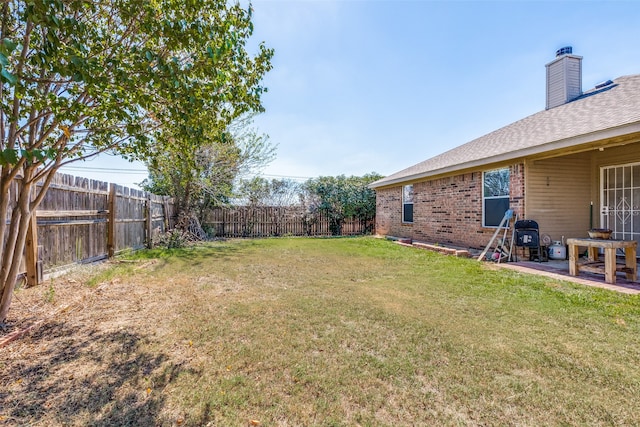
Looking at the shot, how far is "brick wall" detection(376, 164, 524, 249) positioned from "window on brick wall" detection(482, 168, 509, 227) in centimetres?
14

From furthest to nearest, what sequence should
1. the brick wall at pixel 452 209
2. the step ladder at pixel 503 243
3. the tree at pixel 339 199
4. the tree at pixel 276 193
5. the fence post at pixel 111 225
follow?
the tree at pixel 339 199
the tree at pixel 276 193
the brick wall at pixel 452 209
the fence post at pixel 111 225
the step ladder at pixel 503 243

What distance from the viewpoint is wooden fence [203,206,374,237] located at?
14.7 meters

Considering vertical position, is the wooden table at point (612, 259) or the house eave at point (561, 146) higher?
the house eave at point (561, 146)

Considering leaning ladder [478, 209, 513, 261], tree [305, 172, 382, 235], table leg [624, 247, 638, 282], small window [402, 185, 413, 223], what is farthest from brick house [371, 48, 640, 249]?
tree [305, 172, 382, 235]

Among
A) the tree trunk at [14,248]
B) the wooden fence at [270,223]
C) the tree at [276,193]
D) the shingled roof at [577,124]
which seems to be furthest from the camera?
the tree at [276,193]

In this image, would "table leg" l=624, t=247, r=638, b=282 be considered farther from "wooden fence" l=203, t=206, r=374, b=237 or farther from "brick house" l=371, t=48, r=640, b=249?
"wooden fence" l=203, t=206, r=374, b=237

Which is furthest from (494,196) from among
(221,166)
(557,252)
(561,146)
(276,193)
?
(276,193)

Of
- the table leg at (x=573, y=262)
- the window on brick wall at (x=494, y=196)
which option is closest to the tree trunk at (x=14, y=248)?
the table leg at (x=573, y=262)

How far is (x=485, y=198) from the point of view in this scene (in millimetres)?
8281

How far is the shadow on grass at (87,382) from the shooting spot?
72.2 inches

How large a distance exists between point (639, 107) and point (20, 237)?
9.36 metres

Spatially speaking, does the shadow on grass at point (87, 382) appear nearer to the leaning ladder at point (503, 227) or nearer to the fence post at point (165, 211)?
the leaning ladder at point (503, 227)

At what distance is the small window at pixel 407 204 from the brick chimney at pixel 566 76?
17.5 ft

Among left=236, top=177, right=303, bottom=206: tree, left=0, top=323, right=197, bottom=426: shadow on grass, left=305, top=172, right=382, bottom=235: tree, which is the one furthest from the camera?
left=305, top=172, right=382, bottom=235: tree
